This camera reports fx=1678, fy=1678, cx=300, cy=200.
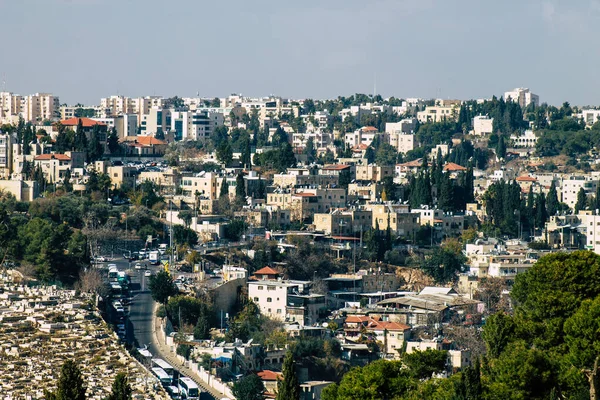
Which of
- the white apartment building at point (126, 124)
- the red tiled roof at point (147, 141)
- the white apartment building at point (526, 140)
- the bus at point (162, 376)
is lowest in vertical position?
the bus at point (162, 376)

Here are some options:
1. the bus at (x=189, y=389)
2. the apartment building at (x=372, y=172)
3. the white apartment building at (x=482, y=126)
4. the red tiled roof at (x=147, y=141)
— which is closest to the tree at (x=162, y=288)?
the bus at (x=189, y=389)

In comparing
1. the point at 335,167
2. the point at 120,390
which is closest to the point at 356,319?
the point at 120,390

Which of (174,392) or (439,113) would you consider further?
(439,113)

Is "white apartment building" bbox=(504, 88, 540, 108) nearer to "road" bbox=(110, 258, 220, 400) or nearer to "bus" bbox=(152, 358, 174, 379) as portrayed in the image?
"road" bbox=(110, 258, 220, 400)

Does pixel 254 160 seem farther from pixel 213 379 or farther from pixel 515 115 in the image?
pixel 213 379

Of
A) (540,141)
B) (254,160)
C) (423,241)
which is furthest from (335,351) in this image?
(540,141)

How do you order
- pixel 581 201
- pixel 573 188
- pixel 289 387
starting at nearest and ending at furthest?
1. pixel 289 387
2. pixel 581 201
3. pixel 573 188

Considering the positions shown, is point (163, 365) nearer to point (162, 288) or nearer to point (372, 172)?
point (162, 288)

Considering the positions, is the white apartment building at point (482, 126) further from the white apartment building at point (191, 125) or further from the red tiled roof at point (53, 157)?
the red tiled roof at point (53, 157)
